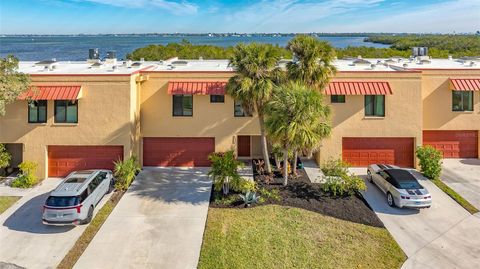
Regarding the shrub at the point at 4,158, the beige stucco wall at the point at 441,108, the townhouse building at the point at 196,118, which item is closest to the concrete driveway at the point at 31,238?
the shrub at the point at 4,158

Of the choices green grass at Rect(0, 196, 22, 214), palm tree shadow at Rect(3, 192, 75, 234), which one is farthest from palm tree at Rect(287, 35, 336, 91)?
green grass at Rect(0, 196, 22, 214)

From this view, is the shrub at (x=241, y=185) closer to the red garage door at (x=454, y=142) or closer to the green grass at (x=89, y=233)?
the green grass at (x=89, y=233)

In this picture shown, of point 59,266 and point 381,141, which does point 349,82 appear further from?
point 59,266

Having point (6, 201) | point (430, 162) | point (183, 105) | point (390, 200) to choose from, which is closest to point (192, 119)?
point (183, 105)

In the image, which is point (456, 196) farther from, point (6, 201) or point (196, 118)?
point (6, 201)

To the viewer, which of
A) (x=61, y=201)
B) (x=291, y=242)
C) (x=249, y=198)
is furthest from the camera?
(x=249, y=198)

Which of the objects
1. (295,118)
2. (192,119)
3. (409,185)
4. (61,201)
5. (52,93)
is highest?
(52,93)
